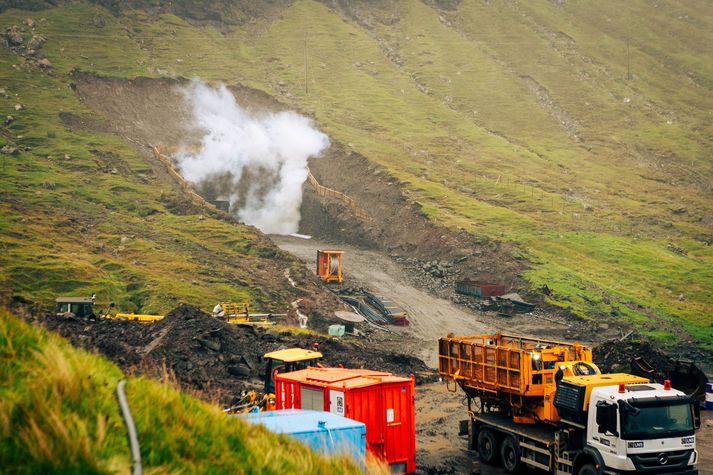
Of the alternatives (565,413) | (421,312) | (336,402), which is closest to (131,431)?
(336,402)

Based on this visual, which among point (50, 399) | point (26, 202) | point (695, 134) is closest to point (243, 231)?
point (26, 202)

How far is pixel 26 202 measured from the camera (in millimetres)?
57781

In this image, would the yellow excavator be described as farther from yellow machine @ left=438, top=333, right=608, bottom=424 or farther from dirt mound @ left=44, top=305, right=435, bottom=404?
yellow machine @ left=438, top=333, right=608, bottom=424

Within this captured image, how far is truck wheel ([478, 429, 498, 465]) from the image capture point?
21.3 meters

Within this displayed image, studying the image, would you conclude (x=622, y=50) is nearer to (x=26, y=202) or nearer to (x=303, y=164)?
(x=303, y=164)

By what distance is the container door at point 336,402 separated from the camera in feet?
61.5

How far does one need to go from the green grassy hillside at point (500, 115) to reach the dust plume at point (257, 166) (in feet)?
18.6

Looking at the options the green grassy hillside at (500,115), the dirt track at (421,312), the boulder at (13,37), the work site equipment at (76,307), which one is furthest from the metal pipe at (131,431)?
the boulder at (13,37)

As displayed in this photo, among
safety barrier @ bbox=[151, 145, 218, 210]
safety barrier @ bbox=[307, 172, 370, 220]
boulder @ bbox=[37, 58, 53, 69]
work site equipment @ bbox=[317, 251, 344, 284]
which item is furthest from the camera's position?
boulder @ bbox=[37, 58, 53, 69]

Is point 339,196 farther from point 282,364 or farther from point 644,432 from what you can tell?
point 644,432

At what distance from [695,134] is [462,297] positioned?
221ft

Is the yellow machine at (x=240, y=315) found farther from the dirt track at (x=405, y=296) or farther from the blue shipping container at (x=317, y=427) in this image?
the blue shipping container at (x=317, y=427)

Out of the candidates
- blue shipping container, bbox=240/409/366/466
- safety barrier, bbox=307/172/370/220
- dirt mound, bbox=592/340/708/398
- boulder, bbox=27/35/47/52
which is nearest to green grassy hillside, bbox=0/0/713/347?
boulder, bbox=27/35/47/52

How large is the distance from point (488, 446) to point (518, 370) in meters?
2.48
